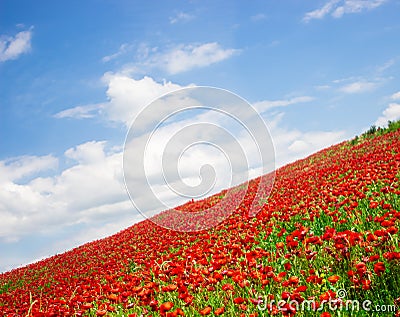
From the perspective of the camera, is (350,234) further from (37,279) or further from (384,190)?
Answer: (37,279)

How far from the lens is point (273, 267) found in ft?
19.9

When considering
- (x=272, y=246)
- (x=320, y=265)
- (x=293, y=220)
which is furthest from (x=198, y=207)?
(x=320, y=265)

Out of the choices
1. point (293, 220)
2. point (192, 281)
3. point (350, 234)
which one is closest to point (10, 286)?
point (293, 220)

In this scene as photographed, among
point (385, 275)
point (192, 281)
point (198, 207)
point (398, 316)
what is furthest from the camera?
point (198, 207)

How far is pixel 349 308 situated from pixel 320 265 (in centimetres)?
146

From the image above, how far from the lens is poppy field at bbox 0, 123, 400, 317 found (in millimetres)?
4207

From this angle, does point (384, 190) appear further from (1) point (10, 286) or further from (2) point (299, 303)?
(1) point (10, 286)


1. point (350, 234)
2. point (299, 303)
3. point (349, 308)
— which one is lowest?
point (349, 308)

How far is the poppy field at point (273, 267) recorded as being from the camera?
4207 mm

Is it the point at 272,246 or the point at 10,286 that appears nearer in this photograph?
the point at 272,246

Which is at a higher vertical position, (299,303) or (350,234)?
(350,234)

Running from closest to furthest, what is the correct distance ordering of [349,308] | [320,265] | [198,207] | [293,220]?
[349,308] → [320,265] → [293,220] → [198,207]

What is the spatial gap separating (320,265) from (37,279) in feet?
42.4

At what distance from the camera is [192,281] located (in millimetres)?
5191
